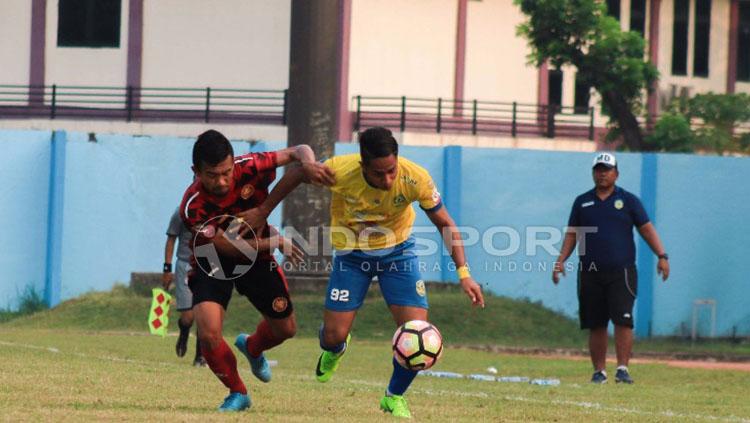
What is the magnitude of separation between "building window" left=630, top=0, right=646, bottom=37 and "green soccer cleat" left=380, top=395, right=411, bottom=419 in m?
29.6

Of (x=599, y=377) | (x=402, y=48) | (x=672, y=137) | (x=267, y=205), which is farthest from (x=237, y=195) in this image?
(x=402, y=48)

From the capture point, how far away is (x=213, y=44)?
115 feet

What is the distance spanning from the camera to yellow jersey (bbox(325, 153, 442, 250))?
1100 centimetres

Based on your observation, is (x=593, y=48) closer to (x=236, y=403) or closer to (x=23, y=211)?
(x=23, y=211)

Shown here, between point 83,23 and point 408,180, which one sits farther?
point 83,23

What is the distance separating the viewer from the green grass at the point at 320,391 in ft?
34.8

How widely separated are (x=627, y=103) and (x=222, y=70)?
899 centimetres

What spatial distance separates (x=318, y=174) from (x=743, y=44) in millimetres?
31998

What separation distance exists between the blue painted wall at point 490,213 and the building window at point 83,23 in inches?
436

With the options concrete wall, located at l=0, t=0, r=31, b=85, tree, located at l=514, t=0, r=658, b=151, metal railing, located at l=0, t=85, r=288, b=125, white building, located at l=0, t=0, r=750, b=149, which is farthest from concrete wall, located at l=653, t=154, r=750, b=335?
concrete wall, located at l=0, t=0, r=31, b=85

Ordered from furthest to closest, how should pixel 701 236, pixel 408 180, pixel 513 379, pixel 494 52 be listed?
1. pixel 494 52
2. pixel 701 236
3. pixel 513 379
4. pixel 408 180

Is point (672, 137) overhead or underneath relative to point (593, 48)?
underneath

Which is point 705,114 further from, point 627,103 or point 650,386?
point 650,386

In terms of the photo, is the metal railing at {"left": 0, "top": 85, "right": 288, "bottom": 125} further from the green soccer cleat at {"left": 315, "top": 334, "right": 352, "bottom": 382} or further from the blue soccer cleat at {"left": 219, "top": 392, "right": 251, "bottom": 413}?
the blue soccer cleat at {"left": 219, "top": 392, "right": 251, "bottom": 413}
